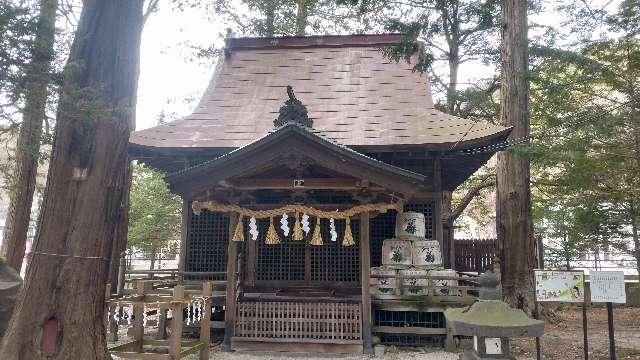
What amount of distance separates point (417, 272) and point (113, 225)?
235 inches

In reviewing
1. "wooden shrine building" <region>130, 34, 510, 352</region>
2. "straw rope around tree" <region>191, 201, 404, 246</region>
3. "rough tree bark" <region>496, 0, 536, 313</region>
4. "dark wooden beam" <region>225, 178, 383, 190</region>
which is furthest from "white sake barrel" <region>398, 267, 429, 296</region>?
"rough tree bark" <region>496, 0, 536, 313</region>

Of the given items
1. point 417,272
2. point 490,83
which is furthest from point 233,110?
point 490,83

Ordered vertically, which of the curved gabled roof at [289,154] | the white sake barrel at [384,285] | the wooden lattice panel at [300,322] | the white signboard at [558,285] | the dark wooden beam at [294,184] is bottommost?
the wooden lattice panel at [300,322]

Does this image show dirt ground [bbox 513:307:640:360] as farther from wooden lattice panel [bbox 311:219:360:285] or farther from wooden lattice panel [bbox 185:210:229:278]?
wooden lattice panel [bbox 185:210:229:278]

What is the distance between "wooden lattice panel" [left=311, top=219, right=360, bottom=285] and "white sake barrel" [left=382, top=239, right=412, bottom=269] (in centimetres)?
77

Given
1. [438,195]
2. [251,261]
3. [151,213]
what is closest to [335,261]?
[251,261]

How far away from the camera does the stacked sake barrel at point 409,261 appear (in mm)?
8977

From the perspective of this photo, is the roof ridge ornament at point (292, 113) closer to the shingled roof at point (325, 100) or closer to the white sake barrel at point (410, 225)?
the shingled roof at point (325, 100)

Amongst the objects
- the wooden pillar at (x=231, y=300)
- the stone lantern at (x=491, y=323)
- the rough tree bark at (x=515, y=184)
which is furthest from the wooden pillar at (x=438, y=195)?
the stone lantern at (x=491, y=323)

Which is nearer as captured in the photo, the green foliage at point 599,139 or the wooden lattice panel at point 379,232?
the green foliage at point 599,139

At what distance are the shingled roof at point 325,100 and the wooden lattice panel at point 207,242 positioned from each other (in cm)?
181

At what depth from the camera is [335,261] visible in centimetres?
995

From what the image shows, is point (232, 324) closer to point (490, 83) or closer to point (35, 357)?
point (35, 357)

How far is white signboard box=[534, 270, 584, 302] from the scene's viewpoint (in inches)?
249
